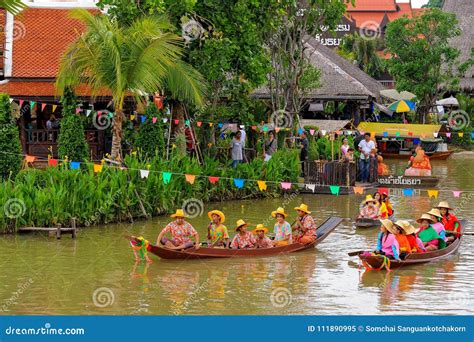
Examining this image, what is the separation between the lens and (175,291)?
1952 centimetres

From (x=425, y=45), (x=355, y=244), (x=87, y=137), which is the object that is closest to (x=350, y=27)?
(x=425, y=45)

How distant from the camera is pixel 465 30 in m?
56.2

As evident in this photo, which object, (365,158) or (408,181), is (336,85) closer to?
(365,158)

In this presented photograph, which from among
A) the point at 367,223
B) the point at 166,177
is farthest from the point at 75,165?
the point at 367,223

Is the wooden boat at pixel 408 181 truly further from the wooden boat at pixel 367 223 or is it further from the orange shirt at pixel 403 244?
the orange shirt at pixel 403 244

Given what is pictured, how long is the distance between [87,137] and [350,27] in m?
58.4

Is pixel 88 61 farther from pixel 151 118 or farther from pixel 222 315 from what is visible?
pixel 222 315

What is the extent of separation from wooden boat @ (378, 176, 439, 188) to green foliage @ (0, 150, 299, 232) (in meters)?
4.83

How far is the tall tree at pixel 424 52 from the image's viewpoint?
47.9 metres

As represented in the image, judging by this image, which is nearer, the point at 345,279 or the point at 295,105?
the point at 345,279

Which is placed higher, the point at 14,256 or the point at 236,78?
the point at 236,78

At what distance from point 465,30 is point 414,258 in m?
36.9

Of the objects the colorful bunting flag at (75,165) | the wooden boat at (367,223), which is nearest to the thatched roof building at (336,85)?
the wooden boat at (367,223)

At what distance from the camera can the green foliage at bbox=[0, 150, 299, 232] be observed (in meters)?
24.4
